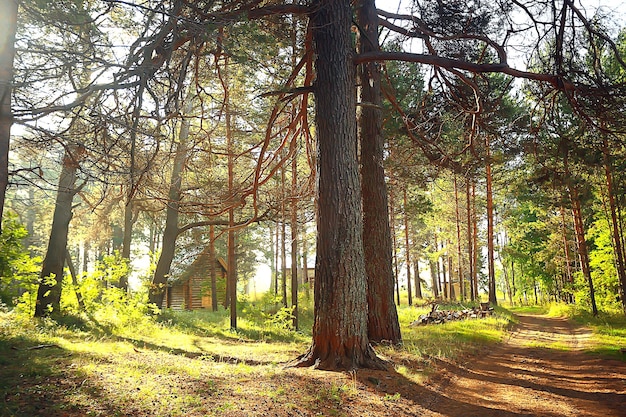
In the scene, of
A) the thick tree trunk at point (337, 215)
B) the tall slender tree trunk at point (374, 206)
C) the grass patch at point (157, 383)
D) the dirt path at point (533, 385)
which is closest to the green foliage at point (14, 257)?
the grass patch at point (157, 383)

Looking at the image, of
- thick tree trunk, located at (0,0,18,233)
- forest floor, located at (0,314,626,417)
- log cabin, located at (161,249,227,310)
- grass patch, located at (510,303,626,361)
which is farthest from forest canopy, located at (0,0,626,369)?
log cabin, located at (161,249,227,310)

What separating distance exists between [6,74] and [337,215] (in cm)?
439

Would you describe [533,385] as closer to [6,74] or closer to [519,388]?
[519,388]

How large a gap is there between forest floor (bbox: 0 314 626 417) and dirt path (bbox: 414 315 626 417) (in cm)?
1

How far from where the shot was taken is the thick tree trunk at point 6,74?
4574mm

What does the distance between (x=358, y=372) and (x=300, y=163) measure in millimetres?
Answer: 12781

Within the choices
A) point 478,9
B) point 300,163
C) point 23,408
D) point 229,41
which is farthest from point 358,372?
point 300,163

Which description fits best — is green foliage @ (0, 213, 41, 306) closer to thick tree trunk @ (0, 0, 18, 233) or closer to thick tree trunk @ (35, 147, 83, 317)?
thick tree trunk @ (35, 147, 83, 317)

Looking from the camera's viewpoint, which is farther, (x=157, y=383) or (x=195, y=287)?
(x=195, y=287)

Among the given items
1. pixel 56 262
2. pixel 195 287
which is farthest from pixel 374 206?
pixel 195 287

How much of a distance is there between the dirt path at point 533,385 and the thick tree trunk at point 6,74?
5.52 m

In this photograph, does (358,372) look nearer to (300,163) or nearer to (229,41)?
(229,41)

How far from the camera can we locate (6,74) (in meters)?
4.79

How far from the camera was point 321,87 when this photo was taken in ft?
21.3
